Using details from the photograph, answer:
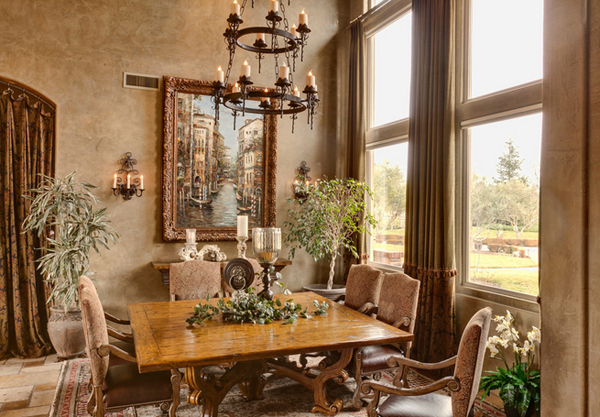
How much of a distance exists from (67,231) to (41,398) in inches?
63.9

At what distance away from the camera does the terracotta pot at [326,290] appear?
5457 millimetres

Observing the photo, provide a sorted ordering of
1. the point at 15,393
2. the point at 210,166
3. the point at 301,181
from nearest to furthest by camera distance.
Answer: the point at 15,393 < the point at 210,166 < the point at 301,181

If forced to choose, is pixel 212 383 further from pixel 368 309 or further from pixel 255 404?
pixel 368 309

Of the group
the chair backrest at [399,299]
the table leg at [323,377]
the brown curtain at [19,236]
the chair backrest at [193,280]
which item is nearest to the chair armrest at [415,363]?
the table leg at [323,377]

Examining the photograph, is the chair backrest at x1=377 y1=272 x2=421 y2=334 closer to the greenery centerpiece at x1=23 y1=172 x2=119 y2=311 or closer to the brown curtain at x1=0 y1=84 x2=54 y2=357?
the greenery centerpiece at x1=23 y1=172 x2=119 y2=311

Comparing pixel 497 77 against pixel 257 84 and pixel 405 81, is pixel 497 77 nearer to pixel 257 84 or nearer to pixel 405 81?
pixel 405 81

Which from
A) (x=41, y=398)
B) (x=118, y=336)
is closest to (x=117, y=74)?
(x=118, y=336)

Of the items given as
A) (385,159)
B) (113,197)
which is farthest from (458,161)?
(113,197)

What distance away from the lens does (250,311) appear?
121 inches

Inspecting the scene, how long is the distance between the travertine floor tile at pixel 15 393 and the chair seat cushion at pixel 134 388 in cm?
154

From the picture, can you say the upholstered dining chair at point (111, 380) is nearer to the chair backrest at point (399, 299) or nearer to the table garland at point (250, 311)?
the table garland at point (250, 311)

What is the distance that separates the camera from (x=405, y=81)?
17.4ft

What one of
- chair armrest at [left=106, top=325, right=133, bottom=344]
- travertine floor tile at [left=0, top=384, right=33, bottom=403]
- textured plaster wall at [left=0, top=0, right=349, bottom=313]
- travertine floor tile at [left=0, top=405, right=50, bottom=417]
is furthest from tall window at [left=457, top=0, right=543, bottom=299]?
travertine floor tile at [left=0, top=384, right=33, bottom=403]

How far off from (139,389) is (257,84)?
4258 mm
